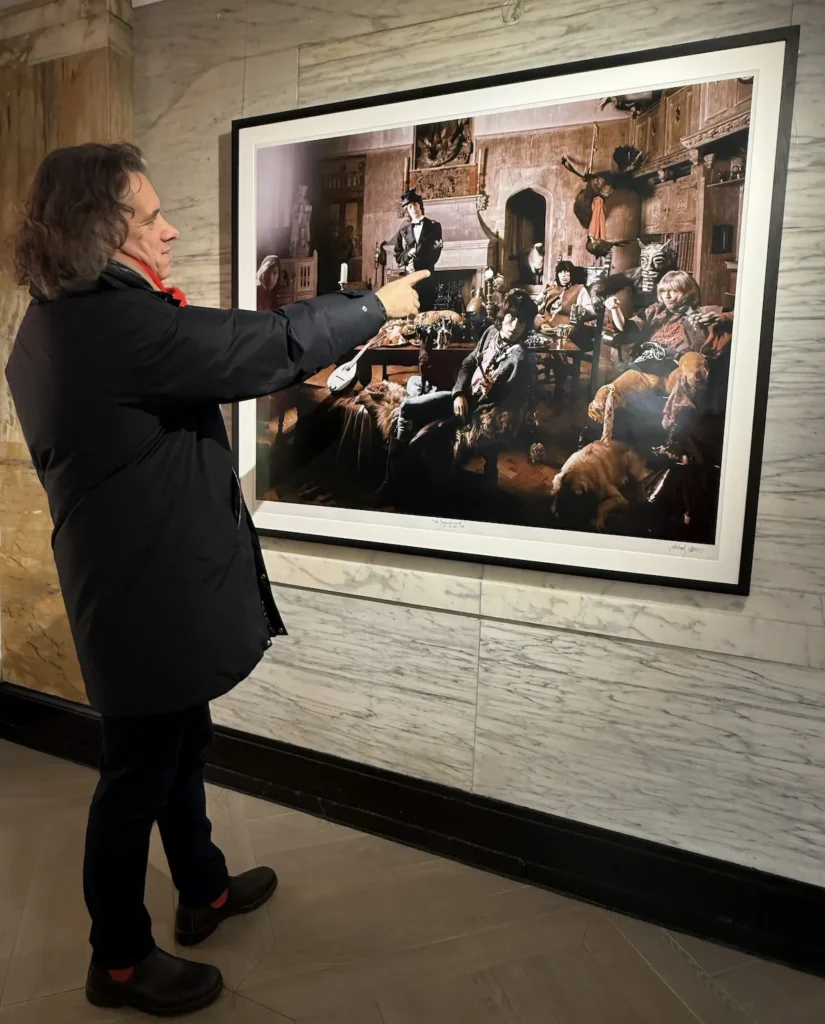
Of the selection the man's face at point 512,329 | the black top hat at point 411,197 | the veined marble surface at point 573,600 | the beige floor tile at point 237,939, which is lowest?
the beige floor tile at point 237,939

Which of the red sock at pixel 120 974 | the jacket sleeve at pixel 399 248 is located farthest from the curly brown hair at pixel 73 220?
the red sock at pixel 120 974

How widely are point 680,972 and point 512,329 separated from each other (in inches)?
57.0

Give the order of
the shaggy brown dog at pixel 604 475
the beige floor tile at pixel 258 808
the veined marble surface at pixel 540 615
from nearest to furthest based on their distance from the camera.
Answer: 1. the veined marble surface at pixel 540 615
2. the shaggy brown dog at pixel 604 475
3. the beige floor tile at pixel 258 808

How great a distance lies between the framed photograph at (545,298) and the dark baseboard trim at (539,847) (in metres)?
0.65

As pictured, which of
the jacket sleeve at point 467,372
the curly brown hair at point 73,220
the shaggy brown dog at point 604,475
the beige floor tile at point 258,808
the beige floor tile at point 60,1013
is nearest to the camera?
the curly brown hair at point 73,220

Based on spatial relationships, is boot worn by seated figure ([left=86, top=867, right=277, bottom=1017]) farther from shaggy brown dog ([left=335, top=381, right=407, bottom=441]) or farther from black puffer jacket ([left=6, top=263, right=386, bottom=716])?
shaggy brown dog ([left=335, top=381, right=407, bottom=441])

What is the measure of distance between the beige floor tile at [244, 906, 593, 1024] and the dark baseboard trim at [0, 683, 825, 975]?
0.13 meters

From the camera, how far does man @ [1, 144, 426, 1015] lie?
117 centimetres

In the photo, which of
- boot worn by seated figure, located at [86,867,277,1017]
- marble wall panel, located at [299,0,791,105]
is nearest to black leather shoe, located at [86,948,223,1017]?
boot worn by seated figure, located at [86,867,277,1017]

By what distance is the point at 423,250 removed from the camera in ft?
5.73

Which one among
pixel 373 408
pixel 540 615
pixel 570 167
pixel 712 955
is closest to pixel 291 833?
pixel 540 615

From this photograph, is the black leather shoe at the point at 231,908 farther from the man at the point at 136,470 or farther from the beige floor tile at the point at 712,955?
the beige floor tile at the point at 712,955

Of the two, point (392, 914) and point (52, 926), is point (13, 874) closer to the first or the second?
point (52, 926)

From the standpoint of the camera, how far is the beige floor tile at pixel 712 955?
5.09ft
